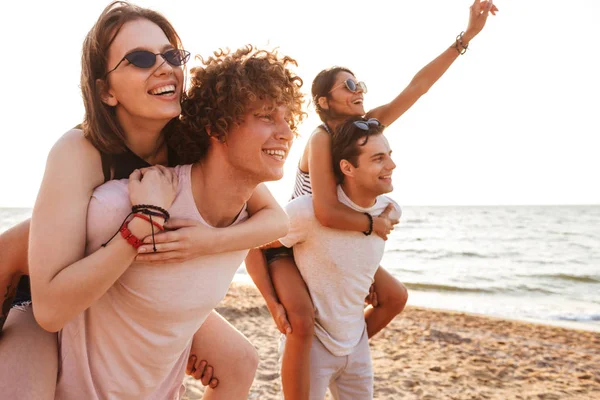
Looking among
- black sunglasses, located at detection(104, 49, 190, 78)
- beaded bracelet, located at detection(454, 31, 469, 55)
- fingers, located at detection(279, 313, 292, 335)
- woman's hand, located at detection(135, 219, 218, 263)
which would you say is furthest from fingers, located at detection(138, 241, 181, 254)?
beaded bracelet, located at detection(454, 31, 469, 55)

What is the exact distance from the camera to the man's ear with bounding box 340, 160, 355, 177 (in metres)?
3.67

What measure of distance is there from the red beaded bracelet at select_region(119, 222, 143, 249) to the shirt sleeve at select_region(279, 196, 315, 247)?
5.35 feet

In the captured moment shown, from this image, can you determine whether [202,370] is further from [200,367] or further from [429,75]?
[429,75]

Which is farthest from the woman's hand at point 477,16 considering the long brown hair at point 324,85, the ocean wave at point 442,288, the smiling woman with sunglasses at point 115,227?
the ocean wave at point 442,288

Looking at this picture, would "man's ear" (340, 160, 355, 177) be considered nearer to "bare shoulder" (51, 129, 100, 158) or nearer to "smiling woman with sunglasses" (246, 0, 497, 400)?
"smiling woman with sunglasses" (246, 0, 497, 400)

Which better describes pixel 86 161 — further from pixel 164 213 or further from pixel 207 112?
pixel 207 112

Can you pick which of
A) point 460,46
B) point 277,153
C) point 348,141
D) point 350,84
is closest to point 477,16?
point 460,46

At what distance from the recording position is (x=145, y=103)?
235 cm

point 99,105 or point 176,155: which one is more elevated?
point 99,105

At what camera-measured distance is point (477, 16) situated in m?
4.53

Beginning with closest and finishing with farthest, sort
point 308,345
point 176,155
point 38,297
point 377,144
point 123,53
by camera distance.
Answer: point 38,297 < point 123,53 < point 176,155 < point 308,345 < point 377,144

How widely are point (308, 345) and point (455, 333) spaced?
7.31 m

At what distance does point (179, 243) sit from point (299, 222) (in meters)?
1.48

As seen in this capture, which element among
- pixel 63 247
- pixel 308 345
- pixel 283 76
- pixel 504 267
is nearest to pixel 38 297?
pixel 63 247
